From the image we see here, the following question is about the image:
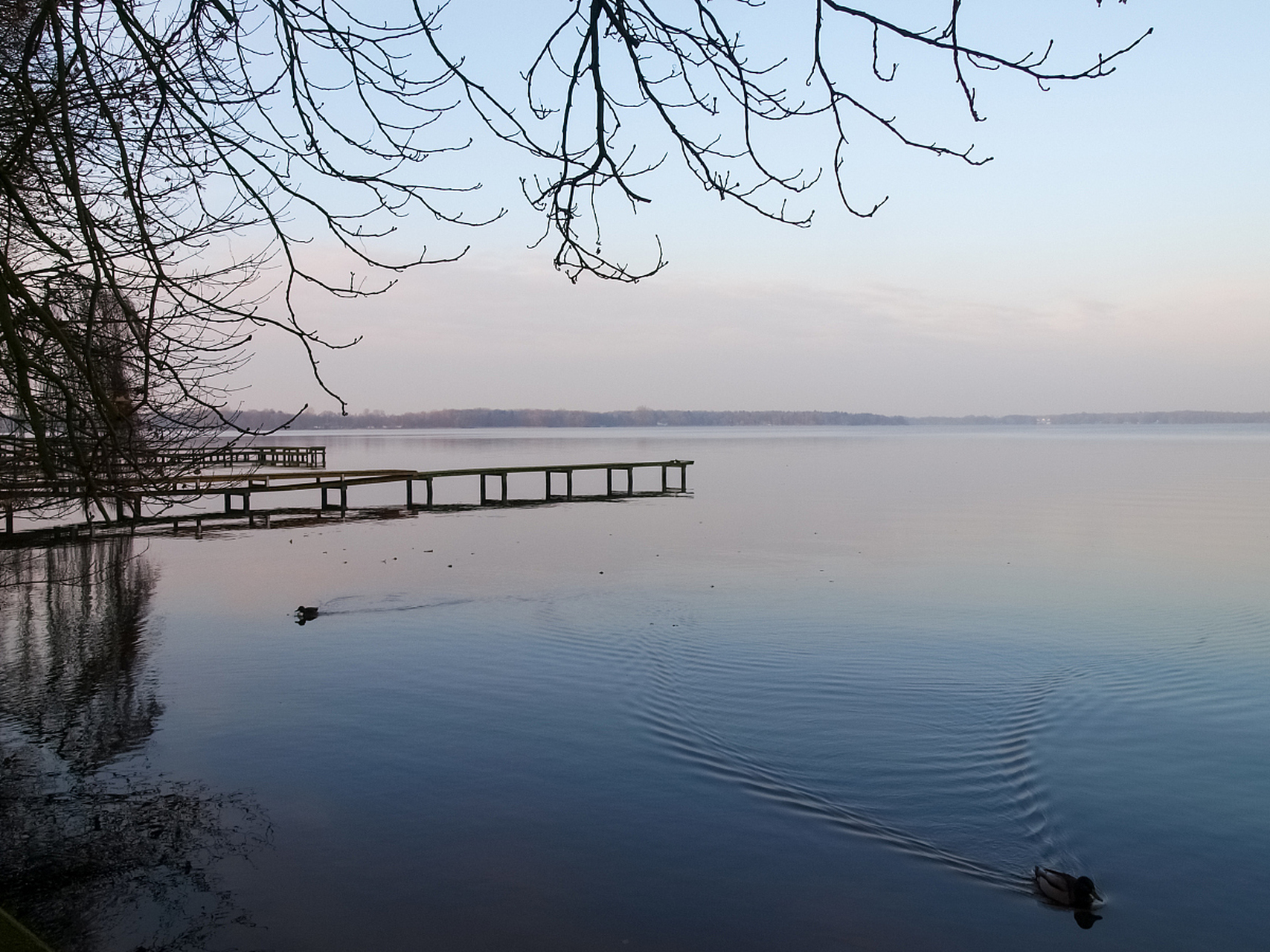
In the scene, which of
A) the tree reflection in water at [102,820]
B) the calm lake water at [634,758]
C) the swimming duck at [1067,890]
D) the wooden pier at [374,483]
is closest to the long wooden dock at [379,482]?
the wooden pier at [374,483]

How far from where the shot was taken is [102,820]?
309 inches

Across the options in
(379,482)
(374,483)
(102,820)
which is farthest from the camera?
(374,483)

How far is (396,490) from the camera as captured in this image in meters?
50.4

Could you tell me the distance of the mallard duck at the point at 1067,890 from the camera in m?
6.73

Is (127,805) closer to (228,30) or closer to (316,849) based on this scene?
(316,849)

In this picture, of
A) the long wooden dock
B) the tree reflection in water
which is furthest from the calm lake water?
the long wooden dock

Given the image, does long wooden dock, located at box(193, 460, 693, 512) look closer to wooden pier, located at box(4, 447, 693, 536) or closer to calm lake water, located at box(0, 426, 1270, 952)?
wooden pier, located at box(4, 447, 693, 536)

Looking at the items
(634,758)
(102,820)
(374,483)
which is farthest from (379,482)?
(102,820)

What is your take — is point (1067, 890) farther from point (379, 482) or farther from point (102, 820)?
point (379, 482)

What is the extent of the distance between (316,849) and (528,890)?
1694mm

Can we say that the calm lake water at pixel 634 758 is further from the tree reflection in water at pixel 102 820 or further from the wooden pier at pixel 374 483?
the wooden pier at pixel 374 483

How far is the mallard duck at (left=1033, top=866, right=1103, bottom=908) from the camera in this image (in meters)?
6.73

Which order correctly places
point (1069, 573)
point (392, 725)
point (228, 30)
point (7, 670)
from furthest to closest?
point (1069, 573)
point (7, 670)
point (392, 725)
point (228, 30)

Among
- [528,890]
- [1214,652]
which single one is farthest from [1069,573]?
[528,890]
